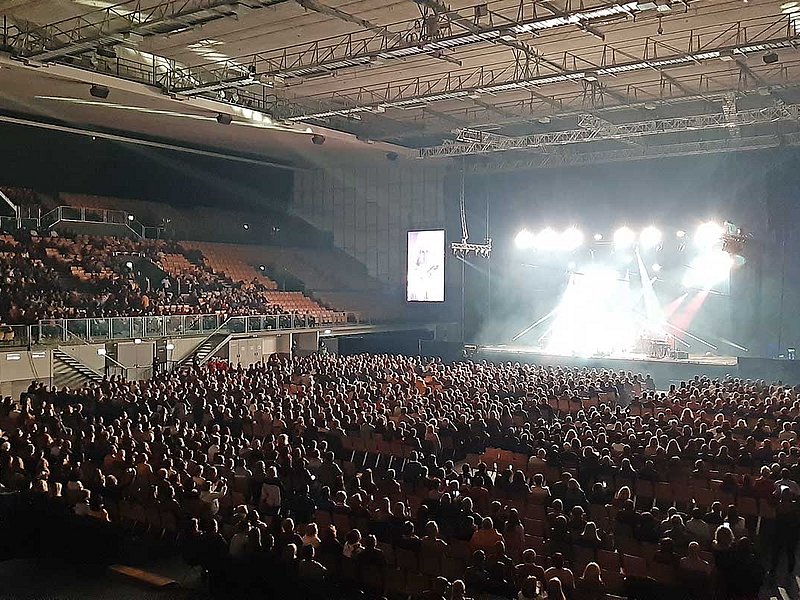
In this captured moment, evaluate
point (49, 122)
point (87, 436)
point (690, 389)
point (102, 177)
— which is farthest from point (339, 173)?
point (87, 436)

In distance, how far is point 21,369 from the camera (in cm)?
1930

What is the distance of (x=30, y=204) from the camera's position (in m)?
25.8

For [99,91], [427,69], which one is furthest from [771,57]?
[99,91]

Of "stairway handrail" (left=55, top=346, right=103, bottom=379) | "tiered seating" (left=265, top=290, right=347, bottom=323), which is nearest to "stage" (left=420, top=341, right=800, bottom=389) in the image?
"tiered seating" (left=265, top=290, right=347, bottom=323)

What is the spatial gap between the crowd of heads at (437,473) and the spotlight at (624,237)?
935 cm

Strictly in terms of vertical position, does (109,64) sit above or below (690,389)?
above

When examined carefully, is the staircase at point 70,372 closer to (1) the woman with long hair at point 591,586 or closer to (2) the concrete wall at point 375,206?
(2) the concrete wall at point 375,206

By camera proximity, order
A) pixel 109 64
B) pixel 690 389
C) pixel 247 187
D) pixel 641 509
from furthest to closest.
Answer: pixel 247 187
pixel 109 64
pixel 690 389
pixel 641 509

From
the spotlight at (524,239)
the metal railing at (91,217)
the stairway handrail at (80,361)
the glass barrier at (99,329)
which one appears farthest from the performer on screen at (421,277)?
the stairway handrail at (80,361)

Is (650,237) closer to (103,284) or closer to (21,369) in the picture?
(103,284)

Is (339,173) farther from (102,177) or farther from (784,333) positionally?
(784,333)

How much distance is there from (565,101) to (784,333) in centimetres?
931

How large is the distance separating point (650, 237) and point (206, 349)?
14701 millimetres

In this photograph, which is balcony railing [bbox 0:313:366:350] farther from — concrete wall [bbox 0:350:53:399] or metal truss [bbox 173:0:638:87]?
metal truss [bbox 173:0:638:87]
